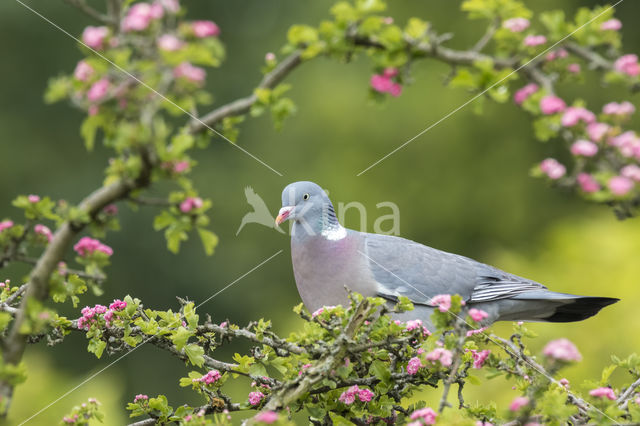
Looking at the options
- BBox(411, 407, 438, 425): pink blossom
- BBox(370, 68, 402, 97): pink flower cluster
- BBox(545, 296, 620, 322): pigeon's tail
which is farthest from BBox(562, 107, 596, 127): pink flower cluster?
BBox(545, 296, 620, 322): pigeon's tail

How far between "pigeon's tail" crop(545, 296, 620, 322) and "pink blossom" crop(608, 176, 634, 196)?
6.20ft

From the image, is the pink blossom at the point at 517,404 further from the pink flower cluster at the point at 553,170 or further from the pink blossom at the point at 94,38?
the pink blossom at the point at 94,38

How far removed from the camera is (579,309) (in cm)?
380

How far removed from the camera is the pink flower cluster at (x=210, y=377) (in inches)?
97.2

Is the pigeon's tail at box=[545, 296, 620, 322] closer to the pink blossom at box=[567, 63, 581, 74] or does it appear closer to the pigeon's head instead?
the pigeon's head

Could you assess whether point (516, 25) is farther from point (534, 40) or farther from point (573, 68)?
point (573, 68)

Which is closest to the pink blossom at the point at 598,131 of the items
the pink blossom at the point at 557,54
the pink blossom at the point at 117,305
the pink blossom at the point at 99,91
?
the pink blossom at the point at 557,54

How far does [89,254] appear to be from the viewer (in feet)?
6.19

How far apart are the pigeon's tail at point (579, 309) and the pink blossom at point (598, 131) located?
1.83m

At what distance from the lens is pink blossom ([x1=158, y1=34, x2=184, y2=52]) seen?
5.37 ft

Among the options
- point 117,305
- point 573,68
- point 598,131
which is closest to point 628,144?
point 598,131

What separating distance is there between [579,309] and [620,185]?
7.29 ft

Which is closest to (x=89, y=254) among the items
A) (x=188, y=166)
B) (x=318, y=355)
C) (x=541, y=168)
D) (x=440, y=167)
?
(x=188, y=166)

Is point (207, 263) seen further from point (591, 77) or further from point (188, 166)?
point (188, 166)
